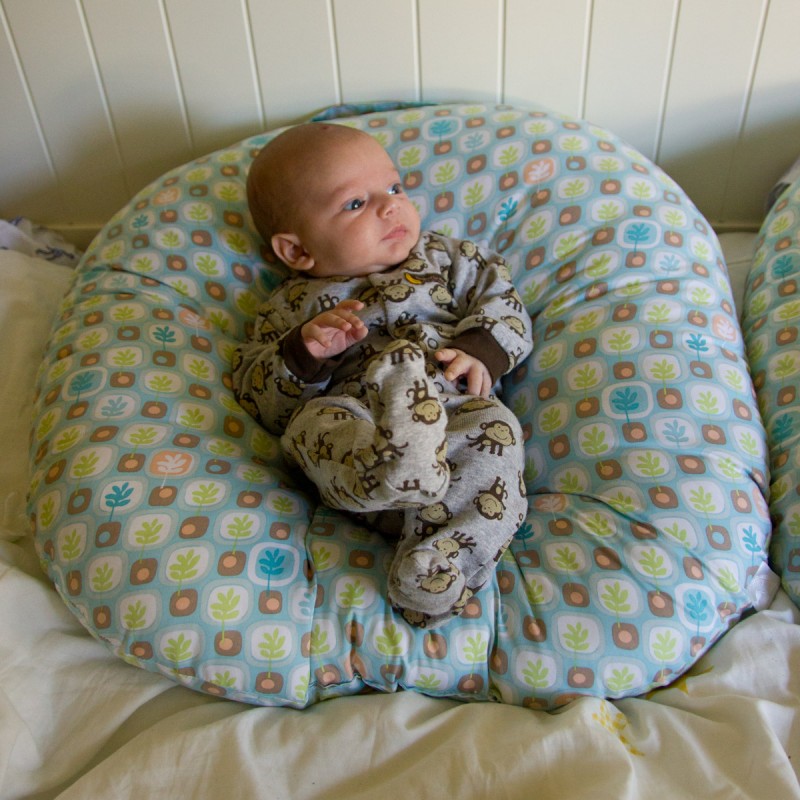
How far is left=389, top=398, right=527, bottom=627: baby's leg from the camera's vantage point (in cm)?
89

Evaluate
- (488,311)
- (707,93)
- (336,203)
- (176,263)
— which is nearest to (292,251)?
(336,203)

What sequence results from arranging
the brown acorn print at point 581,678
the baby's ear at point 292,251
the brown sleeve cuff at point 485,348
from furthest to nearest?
1. the baby's ear at point 292,251
2. the brown sleeve cuff at point 485,348
3. the brown acorn print at point 581,678

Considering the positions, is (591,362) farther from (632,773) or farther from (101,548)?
(101,548)

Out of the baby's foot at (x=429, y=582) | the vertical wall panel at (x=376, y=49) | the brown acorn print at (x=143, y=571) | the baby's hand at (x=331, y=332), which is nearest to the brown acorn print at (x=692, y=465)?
the baby's foot at (x=429, y=582)

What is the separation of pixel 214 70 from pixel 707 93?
0.93m

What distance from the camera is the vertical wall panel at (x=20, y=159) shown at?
5.06 feet

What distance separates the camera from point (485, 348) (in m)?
1.12

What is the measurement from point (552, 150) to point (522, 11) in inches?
10.5

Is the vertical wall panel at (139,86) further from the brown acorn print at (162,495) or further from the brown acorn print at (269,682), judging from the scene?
the brown acorn print at (269,682)

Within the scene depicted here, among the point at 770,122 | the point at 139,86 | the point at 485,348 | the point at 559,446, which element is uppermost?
the point at 139,86

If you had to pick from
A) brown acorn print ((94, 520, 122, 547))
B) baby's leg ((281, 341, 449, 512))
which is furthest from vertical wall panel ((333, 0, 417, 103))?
brown acorn print ((94, 520, 122, 547))

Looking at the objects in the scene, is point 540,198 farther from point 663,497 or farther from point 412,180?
point 663,497

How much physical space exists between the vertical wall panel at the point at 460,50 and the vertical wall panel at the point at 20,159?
0.79m

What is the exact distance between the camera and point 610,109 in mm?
1526
